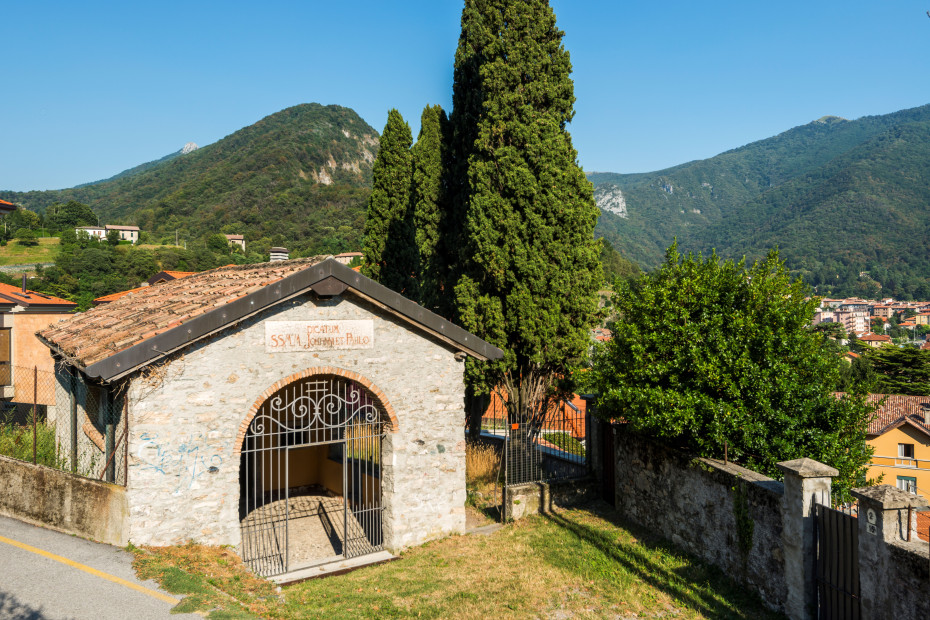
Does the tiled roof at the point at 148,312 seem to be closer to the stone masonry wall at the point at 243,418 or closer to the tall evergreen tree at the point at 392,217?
the stone masonry wall at the point at 243,418

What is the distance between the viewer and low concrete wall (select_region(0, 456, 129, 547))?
24.9 feet

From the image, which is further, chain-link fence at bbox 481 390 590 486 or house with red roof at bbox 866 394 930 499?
house with red roof at bbox 866 394 930 499

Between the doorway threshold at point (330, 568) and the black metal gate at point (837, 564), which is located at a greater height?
the black metal gate at point (837, 564)

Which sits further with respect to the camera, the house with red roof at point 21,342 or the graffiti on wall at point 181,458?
the house with red roof at point 21,342

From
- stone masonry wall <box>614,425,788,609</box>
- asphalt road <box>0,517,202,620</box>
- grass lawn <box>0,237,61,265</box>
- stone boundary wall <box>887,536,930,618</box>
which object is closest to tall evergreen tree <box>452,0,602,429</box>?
stone masonry wall <box>614,425,788,609</box>

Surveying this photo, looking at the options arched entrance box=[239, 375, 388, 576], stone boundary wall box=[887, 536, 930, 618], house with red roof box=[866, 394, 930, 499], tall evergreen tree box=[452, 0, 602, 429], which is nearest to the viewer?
stone boundary wall box=[887, 536, 930, 618]

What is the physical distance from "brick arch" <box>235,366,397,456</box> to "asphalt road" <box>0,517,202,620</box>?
1.94 meters

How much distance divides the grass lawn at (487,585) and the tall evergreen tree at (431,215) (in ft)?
28.0

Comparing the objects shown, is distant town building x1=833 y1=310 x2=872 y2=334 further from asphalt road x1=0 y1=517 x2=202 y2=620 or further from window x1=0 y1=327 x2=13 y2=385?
asphalt road x1=0 y1=517 x2=202 y2=620

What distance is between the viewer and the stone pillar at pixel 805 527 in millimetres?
6680

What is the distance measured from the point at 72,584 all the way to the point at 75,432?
4238mm

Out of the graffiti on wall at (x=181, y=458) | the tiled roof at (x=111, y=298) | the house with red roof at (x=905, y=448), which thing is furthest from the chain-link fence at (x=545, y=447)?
the house with red roof at (x=905, y=448)

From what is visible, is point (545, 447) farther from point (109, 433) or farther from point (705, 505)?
point (109, 433)

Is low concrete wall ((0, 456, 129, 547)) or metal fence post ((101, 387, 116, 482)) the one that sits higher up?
metal fence post ((101, 387, 116, 482))
